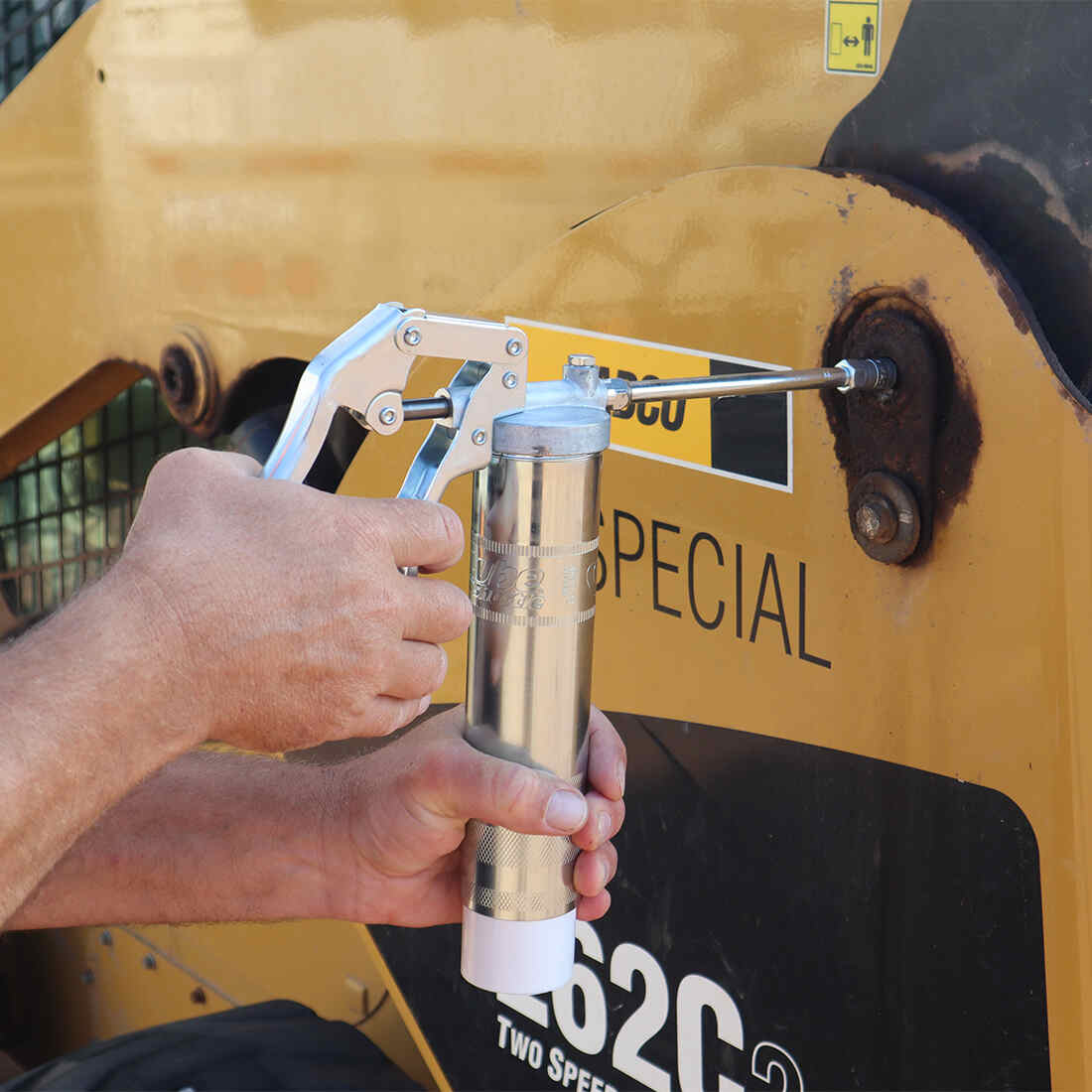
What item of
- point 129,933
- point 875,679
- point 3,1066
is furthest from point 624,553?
point 3,1066

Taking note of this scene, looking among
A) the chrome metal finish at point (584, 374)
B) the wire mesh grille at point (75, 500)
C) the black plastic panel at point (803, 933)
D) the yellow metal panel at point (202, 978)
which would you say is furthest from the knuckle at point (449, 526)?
the wire mesh grille at point (75, 500)

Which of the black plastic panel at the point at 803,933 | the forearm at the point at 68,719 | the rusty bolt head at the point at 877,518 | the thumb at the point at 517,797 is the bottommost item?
the black plastic panel at the point at 803,933

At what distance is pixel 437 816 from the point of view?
107 cm

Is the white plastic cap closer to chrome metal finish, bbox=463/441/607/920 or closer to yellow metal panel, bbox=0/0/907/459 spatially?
chrome metal finish, bbox=463/441/607/920

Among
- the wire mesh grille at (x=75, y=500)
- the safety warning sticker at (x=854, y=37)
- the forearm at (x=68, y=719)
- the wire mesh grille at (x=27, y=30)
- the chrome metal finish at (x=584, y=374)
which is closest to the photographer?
the forearm at (x=68, y=719)

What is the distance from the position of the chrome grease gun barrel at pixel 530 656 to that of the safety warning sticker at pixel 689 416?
0.75 ft

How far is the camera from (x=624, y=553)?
48.6 inches

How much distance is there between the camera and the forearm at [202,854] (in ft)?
4.02

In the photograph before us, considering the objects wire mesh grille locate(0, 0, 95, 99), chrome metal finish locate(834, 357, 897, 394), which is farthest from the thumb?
wire mesh grille locate(0, 0, 95, 99)

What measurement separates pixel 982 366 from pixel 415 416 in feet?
1.15

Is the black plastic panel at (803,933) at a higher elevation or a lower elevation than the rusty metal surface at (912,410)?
lower

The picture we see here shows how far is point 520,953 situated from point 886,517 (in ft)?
1.18

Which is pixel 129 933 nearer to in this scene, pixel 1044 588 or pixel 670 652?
pixel 670 652

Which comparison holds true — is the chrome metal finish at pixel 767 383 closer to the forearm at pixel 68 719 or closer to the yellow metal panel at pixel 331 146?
the yellow metal panel at pixel 331 146
